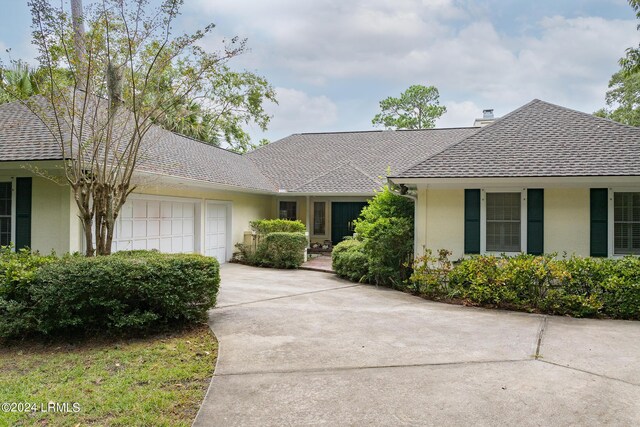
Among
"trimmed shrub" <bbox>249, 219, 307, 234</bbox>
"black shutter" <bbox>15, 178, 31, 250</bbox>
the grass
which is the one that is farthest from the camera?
"trimmed shrub" <bbox>249, 219, 307, 234</bbox>

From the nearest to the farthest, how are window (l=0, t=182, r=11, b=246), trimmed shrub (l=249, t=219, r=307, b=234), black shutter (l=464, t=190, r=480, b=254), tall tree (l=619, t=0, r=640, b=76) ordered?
window (l=0, t=182, r=11, b=246), tall tree (l=619, t=0, r=640, b=76), black shutter (l=464, t=190, r=480, b=254), trimmed shrub (l=249, t=219, r=307, b=234)

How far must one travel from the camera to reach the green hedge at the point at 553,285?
23.3 feet

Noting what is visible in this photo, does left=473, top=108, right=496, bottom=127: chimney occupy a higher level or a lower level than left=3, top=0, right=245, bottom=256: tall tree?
higher

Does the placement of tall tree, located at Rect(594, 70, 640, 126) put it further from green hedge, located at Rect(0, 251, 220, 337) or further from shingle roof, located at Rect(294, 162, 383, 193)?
green hedge, located at Rect(0, 251, 220, 337)

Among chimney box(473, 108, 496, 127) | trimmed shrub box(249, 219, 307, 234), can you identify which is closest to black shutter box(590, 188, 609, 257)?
trimmed shrub box(249, 219, 307, 234)

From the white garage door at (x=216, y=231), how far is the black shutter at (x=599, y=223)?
34.6 ft

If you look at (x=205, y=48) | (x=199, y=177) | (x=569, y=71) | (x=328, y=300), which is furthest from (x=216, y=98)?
(x=569, y=71)

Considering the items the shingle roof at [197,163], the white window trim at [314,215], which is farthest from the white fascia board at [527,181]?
the white window trim at [314,215]

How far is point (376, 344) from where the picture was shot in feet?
17.8

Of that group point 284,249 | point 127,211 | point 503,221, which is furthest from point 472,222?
point 127,211

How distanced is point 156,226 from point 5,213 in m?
3.29

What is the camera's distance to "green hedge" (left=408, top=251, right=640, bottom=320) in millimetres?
7094

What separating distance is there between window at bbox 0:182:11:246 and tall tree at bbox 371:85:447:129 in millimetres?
34937

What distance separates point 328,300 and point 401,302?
1521 mm
